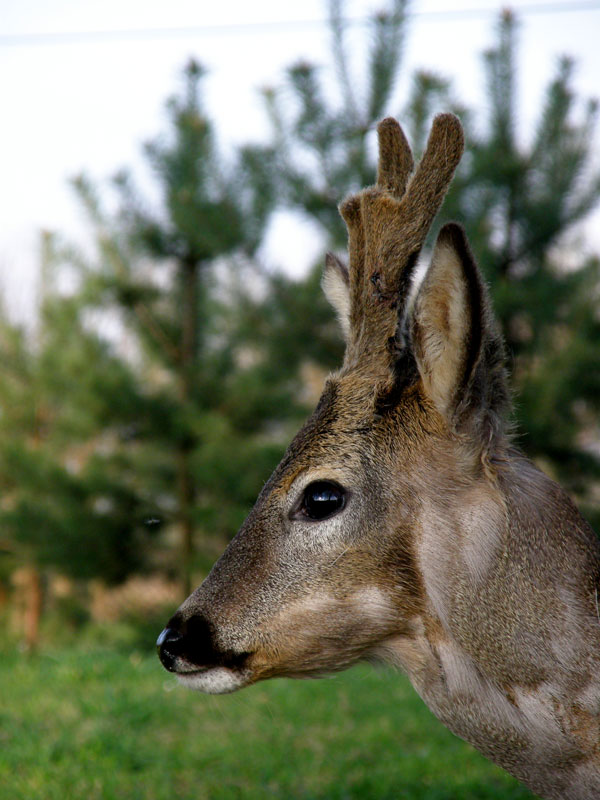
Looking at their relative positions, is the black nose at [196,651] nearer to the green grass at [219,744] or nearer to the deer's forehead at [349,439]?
the deer's forehead at [349,439]

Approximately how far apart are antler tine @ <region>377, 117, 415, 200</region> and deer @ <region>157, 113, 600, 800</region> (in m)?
0.27

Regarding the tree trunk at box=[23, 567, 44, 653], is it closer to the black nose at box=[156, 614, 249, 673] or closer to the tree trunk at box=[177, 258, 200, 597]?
the tree trunk at box=[177, 258, 200, 597]

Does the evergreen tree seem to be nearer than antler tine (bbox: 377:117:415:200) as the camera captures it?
No

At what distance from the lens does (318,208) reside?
7.87 meters

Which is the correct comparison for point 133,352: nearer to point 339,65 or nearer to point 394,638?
point 339,65

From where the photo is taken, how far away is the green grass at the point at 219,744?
418 centimetres

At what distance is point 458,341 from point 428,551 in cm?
55

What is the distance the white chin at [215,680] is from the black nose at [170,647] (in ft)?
0.14

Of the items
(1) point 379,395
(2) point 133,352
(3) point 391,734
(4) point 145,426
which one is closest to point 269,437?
(4) point 145,426

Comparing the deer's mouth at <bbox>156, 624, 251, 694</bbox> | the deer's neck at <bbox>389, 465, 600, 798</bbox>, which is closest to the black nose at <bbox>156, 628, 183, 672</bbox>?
the deer's mouth at <bbox>156, 624, 251, 694</bbox>

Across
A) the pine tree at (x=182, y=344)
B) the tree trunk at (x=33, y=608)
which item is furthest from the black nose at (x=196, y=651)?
the tree trunk at (x=33, y=608)

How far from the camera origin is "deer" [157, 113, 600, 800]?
2275mm

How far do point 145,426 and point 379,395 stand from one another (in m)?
6.52

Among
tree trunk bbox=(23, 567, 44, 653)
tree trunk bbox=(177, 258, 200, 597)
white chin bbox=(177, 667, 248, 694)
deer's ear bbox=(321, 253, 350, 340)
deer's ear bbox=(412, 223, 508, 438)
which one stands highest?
deer's ear bbox=(412, 223, 508, 438)
